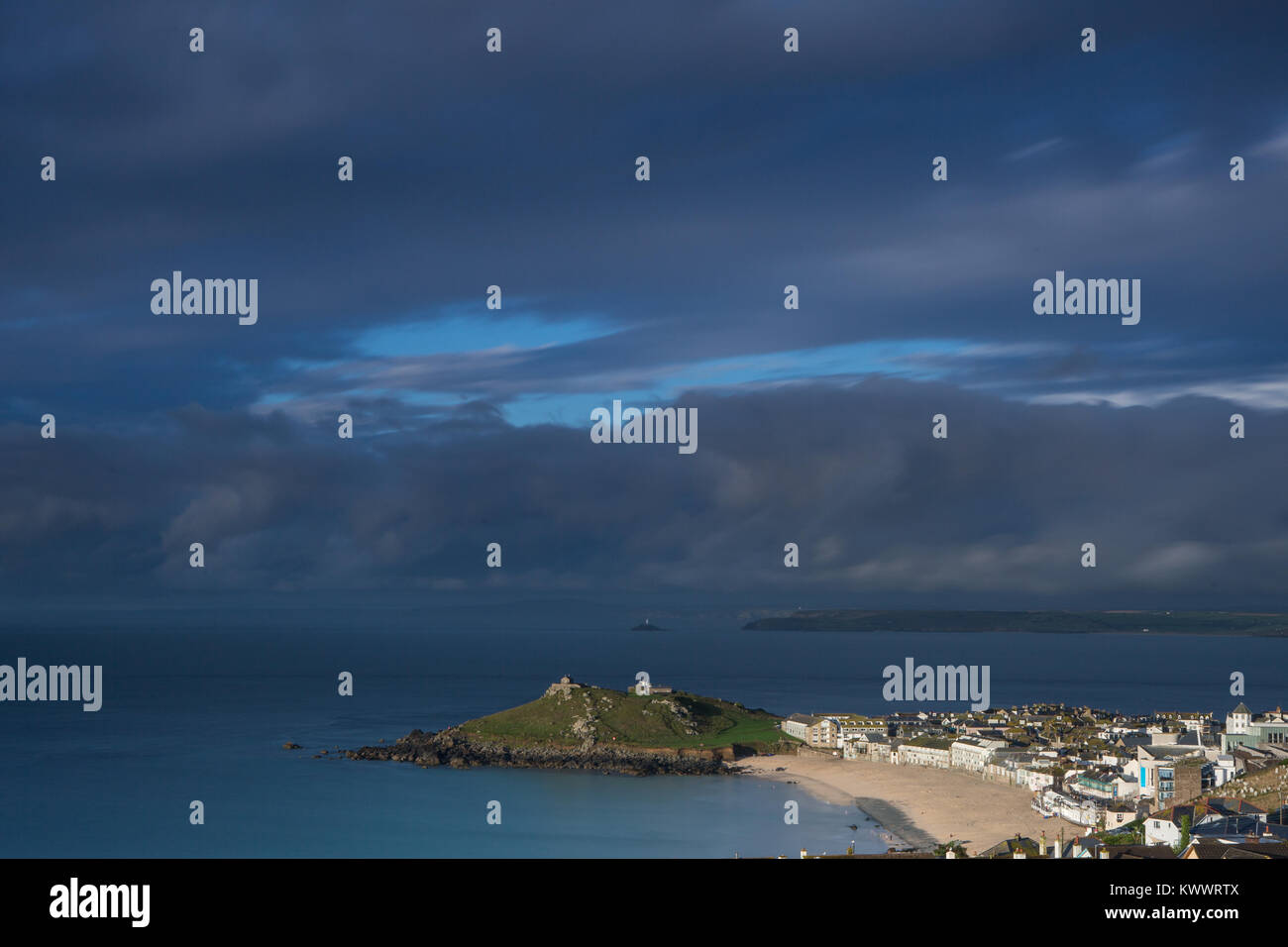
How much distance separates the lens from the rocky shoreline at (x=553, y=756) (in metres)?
89.2

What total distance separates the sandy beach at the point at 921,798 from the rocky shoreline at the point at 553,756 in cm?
454

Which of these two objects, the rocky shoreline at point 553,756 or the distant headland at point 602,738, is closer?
the rocky shoreline at point 553,756

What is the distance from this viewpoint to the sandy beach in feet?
190

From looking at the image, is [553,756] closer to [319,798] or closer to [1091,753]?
[319,798]

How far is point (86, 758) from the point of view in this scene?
9456cm

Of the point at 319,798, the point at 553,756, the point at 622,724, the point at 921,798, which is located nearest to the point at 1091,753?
the point at 921,798

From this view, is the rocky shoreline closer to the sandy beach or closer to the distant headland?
the distant headland

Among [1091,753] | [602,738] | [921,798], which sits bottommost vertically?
[921,798]

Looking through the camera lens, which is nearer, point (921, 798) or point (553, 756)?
point (921, 798)

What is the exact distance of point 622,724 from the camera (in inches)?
3903

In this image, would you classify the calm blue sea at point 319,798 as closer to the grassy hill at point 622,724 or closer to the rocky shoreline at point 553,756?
the rocky shoreline at point 553,756

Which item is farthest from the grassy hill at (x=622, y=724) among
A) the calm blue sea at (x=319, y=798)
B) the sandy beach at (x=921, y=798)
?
the calm blue sea at (x=319, y=798)

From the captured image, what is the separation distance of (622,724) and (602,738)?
3.15 meters
